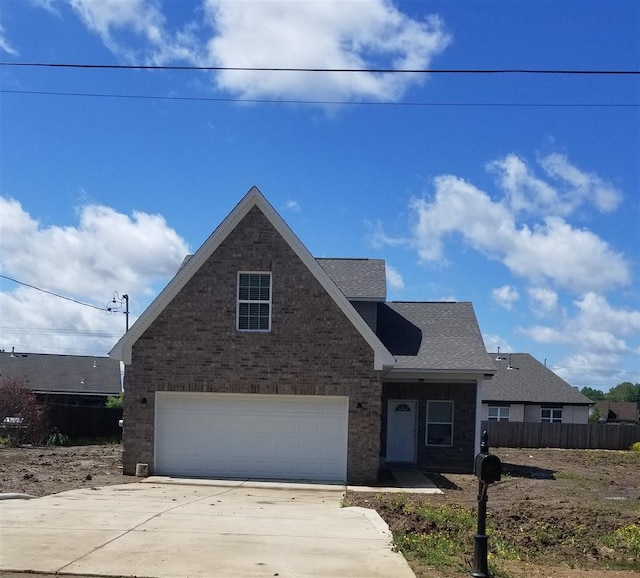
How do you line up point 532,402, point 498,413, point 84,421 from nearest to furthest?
1. point 84,421
2. point 532,402
3. point 498,413

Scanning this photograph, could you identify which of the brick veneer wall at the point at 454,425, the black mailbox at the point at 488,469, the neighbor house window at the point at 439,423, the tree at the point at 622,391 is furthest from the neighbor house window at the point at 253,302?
the tree at the point at 622,391

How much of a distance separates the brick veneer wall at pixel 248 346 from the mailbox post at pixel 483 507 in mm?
10523

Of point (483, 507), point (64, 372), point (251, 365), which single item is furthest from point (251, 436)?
point (64, 372)

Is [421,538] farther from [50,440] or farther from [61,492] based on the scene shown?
[50,440]

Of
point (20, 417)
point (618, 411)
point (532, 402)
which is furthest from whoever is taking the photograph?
point (618, 411)

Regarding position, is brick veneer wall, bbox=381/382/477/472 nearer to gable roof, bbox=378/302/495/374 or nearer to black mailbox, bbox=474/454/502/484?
gable roof, bbox=378/302/495/374

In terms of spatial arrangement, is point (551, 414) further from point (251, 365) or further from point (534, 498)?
point (251, 365)

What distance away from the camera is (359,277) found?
25.1m

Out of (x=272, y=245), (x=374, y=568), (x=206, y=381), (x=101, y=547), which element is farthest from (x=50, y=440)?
(x=374, y=568)

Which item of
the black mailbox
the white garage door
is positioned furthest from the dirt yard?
the white garage door

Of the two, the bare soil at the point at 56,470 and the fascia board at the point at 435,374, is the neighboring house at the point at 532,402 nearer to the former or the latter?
the fascia board at the point at 435,374

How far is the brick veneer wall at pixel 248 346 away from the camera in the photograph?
63.3 ft

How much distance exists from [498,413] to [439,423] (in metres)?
21.7

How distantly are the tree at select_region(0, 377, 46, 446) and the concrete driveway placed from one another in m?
17.1
